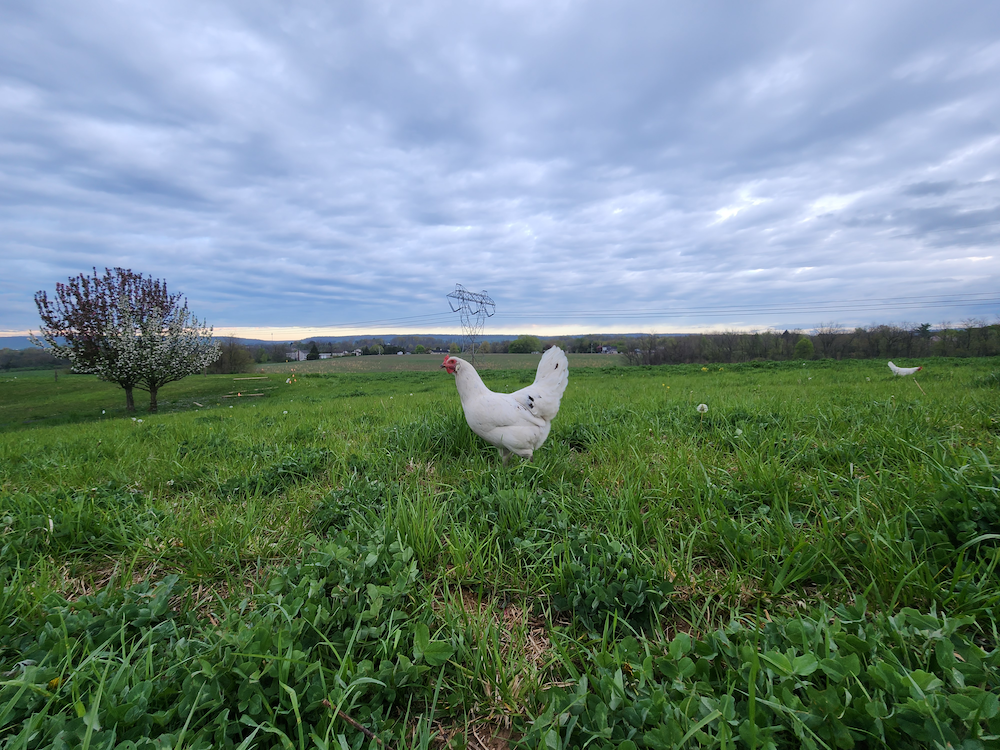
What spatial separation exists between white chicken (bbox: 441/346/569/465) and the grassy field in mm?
358

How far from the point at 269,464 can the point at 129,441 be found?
3.27 m

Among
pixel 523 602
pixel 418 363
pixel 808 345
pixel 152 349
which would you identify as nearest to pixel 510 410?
pixel 523 602

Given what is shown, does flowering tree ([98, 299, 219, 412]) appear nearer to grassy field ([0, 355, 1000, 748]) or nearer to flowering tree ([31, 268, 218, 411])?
flowering tree ([31, 268, 218, 411])

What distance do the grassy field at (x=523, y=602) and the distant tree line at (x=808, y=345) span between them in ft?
82.3

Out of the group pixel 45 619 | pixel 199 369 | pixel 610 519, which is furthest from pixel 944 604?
pixel 199 369

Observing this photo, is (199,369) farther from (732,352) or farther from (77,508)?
(732,352)

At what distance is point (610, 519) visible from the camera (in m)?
2.49

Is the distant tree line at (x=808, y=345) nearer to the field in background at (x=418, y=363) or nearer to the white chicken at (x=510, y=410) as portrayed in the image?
the field in background at (x=418, y=363)

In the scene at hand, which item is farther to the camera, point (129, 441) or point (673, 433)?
point (129, 441)

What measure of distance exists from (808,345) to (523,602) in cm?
3408

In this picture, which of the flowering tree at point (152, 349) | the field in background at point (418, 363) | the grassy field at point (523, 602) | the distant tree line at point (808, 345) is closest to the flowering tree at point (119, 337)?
the flowering tree at point (152, 349)

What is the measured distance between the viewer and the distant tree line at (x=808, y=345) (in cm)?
2605

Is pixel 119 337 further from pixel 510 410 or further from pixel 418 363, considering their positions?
pixel 510 410

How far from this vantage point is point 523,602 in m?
1.97
